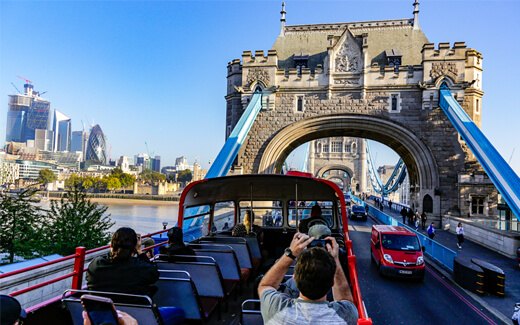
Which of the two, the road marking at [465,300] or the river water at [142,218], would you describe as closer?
the road marking at [465,300]

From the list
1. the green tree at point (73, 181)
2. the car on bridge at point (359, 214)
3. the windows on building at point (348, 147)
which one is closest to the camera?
the green tree at point (73, 181)

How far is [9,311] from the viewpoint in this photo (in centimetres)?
172

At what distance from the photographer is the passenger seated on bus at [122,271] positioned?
9.02ft

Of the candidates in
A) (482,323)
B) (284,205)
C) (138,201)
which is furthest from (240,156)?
(138,201)

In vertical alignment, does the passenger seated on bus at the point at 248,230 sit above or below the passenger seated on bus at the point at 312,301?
below

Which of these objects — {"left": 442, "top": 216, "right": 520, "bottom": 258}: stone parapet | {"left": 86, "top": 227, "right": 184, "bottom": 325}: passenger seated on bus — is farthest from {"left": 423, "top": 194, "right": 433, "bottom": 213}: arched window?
{"left": 86, "top": 227, "right": 184, "bottom": 325}: passenger seated on bus

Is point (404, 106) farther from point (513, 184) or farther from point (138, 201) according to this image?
point (138, 201)

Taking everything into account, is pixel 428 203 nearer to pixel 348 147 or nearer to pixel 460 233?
pixel 460 233

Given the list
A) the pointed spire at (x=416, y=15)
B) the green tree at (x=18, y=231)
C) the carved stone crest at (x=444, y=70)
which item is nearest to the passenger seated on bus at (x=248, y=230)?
the green tree at (x=18, y=231)

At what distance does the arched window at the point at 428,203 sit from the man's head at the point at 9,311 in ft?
66.5

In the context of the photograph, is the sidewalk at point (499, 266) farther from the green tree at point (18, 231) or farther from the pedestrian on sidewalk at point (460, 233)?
the green tree at point (18, 231)

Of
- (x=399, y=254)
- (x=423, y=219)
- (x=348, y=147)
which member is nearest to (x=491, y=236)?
(x=423, y=219)

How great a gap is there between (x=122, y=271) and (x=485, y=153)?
57.3 ft

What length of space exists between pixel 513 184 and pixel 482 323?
9.62 metres
